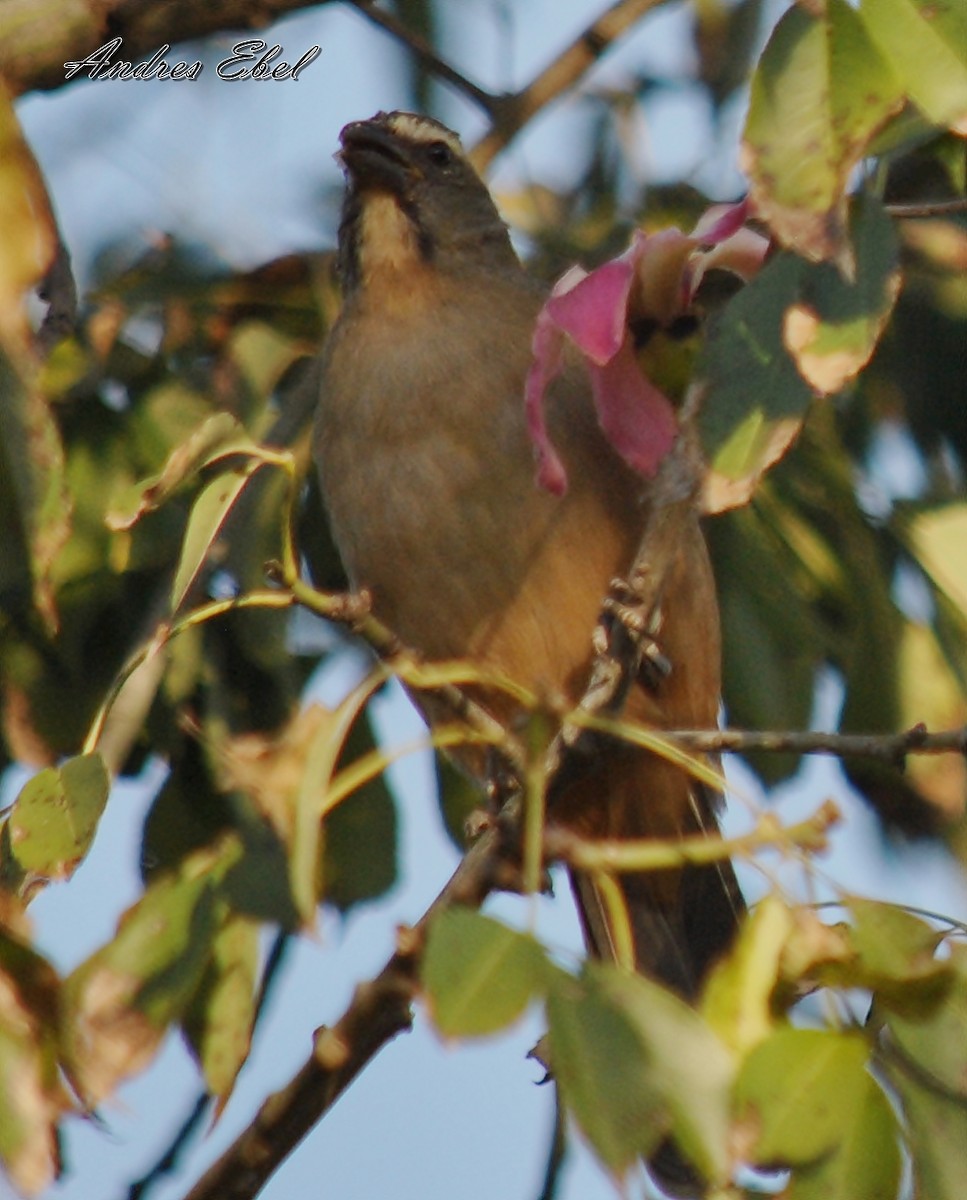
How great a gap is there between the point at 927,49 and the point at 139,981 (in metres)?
1.28

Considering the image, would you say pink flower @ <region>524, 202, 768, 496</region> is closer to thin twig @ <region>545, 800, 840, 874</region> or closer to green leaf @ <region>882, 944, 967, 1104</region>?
thin twig @ <region>545, 800, 840, 874</region>

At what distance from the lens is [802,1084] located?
5.48 feet

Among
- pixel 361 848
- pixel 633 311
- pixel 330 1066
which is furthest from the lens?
pixel 361 848

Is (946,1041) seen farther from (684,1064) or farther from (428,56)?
(428,56)

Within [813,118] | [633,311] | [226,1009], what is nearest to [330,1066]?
[226,1009]

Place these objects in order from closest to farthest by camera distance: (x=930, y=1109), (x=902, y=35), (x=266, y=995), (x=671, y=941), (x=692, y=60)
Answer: (x=930, y=1109)
(x=902, y=35)
(x=266, y=995)
(x=671, y=941)
(x=692, y=60)

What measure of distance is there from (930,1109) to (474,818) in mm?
1431

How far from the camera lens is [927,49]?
197cm

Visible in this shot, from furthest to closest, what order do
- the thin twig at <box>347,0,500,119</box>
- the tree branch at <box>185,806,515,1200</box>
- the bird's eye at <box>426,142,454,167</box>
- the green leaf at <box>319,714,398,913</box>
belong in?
the bird's eye at <box>426,142,454,167</box> < the thin twig at <box>347,0,500,119</box> < the green leaf at <box>319,714,398,913</box> < the tree branch at <box>185,806,515,1200</box>

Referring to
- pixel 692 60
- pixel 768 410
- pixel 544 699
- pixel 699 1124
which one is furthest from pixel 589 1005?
pixel 692 60

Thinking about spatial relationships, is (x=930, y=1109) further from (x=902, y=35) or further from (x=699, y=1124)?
(x=902, y=35)

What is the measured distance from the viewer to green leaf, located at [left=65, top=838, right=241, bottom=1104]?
2061 mm

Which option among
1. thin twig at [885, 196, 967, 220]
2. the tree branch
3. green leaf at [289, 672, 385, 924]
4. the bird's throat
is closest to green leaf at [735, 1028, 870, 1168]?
green leaf at [289, 672, 385, 924]

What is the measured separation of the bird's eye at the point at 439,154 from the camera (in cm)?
421
